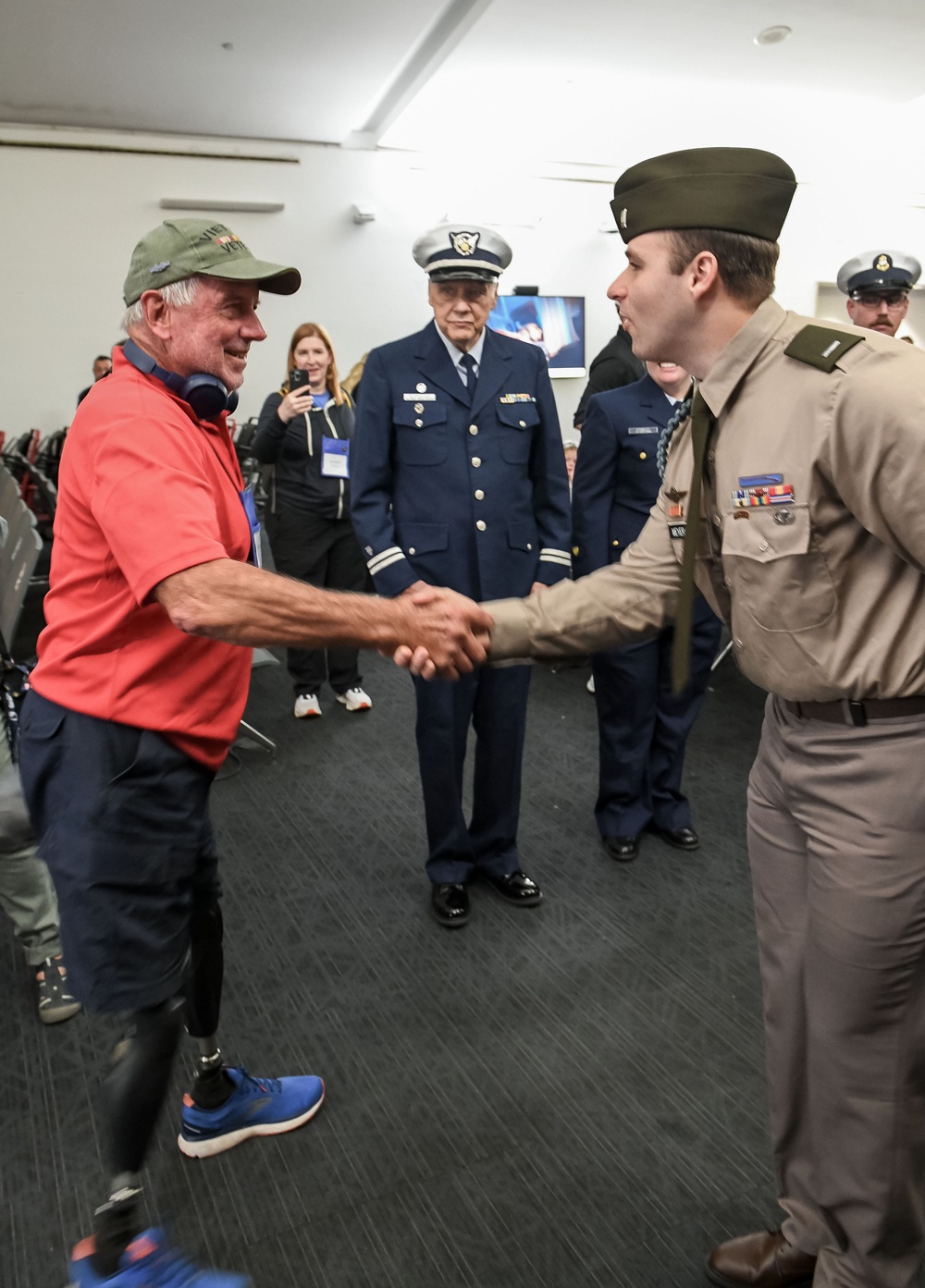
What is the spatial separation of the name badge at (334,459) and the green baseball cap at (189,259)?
2862 mm

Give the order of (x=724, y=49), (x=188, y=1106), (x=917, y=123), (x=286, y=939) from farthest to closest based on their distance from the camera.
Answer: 1. (x=917, y=123)
2. (x=724, y=49)
3. (x=286, y=939)
4. (x=188, y=1106)

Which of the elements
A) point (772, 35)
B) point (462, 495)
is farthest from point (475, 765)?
point (772, 35)

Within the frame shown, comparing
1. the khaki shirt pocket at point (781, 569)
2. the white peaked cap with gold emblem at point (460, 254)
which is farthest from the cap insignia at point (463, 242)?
the khaki shirt pocket at point (781, 569)

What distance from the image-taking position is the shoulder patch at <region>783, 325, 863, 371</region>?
1.15m

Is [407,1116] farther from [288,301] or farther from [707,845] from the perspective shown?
[288,301]

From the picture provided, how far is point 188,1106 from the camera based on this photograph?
6.08ft

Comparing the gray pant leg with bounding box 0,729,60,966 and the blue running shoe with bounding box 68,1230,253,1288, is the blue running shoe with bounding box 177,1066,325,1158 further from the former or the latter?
the gray pant leg with bounding box 0,729,60,966

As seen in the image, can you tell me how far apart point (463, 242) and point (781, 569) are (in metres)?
1.69

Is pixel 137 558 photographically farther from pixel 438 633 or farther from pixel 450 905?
pixel 450 905

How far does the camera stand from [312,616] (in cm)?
142

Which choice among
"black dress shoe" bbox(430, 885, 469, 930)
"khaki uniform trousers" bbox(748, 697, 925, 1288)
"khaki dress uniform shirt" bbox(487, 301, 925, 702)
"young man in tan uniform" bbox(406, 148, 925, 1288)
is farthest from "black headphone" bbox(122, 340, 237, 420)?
"black dress shoe" bbox(430, 885, 469, 930)

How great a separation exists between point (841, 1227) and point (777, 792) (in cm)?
63

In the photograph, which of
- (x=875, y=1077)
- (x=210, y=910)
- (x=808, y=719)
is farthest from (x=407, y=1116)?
(x=808, y=719)

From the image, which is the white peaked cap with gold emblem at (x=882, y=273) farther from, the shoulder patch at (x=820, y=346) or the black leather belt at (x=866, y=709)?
the black leather belt at (x=866, y=709)
